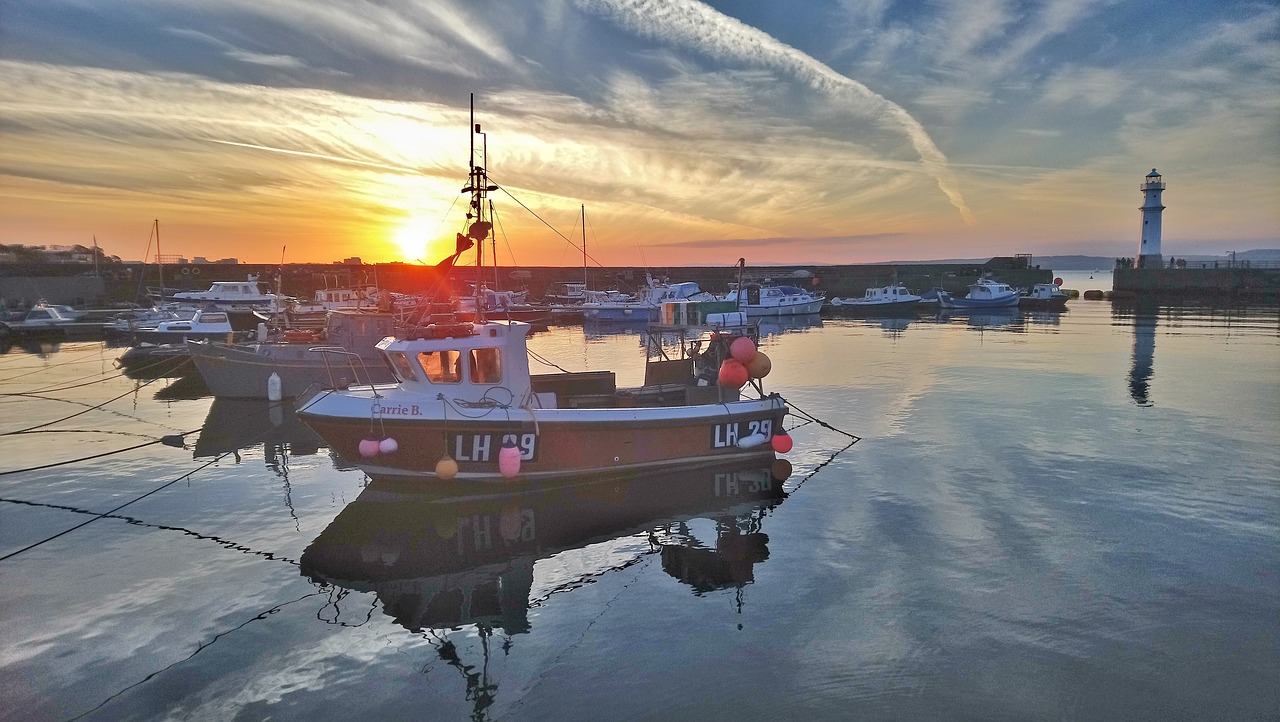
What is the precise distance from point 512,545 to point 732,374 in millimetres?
5727

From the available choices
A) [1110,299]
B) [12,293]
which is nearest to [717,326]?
[12,293]

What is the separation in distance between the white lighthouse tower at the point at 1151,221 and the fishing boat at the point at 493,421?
77.8 metres

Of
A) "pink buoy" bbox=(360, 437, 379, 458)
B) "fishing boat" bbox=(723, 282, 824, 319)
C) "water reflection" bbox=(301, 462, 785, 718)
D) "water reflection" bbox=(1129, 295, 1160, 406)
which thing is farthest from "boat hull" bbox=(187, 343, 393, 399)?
"fishing boat" bbox=(723, 282, 824, 319)

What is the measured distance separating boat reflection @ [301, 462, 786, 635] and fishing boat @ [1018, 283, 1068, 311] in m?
65.4

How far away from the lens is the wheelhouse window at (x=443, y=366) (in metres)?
12.4

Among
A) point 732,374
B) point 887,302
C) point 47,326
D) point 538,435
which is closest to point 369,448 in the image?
point 538,435

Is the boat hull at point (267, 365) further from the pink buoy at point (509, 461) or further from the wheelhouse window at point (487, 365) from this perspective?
the pink buoy at point (509, 461)

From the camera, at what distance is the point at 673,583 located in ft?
30.2

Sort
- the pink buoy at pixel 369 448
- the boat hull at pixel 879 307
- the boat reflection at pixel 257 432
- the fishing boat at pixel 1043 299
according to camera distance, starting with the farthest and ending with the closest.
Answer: the fishing boat at pixel 1043 299
the boat hull at pixel 879 307
the boat reflection at pixel 257 432
the pink buoy at pixel 369 448

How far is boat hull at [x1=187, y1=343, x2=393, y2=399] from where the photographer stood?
21.5 metres

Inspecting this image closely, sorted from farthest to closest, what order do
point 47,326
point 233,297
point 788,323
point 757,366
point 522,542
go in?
point 788,323 → point 233,297 → point 47,326 → point 757,366 → point 522,542

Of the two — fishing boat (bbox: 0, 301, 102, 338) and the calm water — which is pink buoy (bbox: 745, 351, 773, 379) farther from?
fishing boat (bbox: 0, 301, 102, 338)

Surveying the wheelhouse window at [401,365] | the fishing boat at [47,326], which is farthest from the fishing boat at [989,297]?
the fishing boat at [47,326]

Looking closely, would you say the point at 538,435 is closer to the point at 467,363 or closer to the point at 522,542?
the point at 467,363
